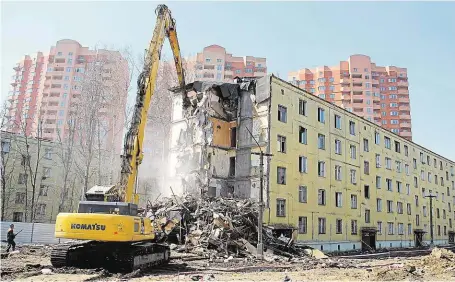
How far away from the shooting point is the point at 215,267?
17.2m

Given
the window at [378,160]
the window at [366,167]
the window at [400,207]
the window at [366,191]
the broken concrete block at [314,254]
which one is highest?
the window at [378,160]

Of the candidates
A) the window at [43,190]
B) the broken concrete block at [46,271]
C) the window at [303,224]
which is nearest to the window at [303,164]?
the window at [303,224]

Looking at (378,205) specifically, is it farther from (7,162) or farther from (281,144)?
(7,162)

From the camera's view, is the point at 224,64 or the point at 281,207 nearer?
the point at 281,207

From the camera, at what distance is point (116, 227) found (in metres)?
13.1

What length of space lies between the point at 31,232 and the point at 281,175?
19.3 meters

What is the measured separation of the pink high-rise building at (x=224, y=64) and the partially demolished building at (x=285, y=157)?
58.1 metres

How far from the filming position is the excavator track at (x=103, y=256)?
13891 mm

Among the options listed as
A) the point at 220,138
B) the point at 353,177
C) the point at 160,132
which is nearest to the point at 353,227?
the point at 353,177

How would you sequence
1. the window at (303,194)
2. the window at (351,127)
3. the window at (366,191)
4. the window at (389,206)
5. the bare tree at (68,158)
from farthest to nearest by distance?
1. the window at (389,206)
2. the bare tree at (68,158)
3. the window at (366,191)
4. the window at (351,127)
5. the window at (303,194)

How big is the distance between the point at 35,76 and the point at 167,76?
65.4 metres

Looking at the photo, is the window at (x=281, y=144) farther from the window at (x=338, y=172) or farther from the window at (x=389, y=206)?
the window at (x=389, y=206)

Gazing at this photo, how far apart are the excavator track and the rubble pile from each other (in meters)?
7.09

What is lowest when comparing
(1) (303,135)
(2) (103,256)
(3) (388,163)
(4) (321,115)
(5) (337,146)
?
(2) (103,256)
